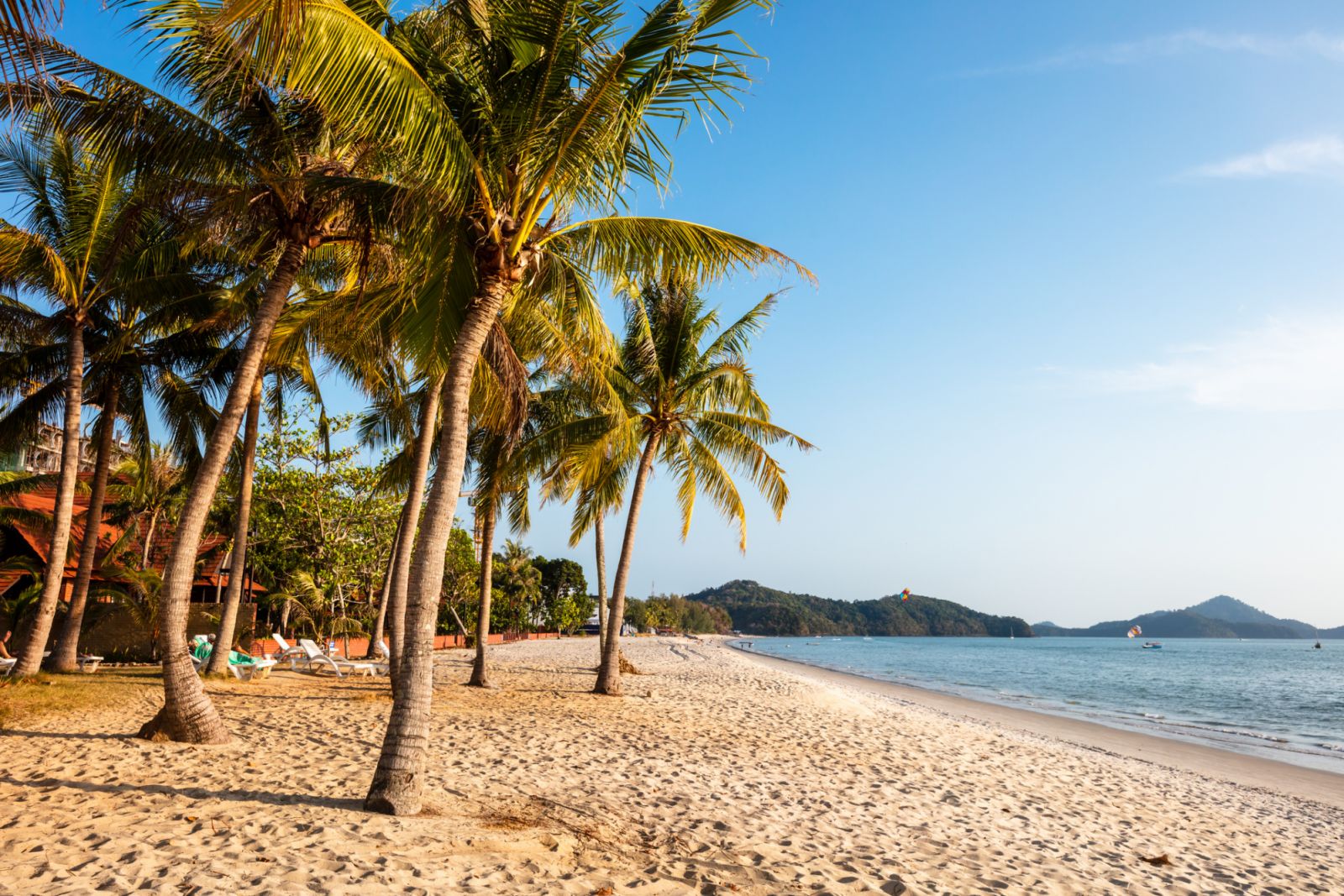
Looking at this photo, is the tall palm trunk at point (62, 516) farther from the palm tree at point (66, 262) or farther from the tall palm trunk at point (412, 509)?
the tall palm trunk at point (412, 509)

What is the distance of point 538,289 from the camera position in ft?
26.9

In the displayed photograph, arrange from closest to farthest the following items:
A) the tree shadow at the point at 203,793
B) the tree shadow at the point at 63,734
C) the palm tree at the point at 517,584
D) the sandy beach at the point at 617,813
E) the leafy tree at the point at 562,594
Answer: the sandy beach at the point at 617,813 < the tree shadow at the point at 203,793 < the tree shadow at the point at 63,734 < the palm tree at the point at 517,584 < the leafy tree at the point at 562,594

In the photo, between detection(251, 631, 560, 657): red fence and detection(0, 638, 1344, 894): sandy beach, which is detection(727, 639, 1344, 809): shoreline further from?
detection(251, 631, 560, 657): red fence

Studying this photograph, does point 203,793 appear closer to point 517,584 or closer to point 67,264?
point 67,264

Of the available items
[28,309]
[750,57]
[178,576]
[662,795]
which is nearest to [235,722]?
[178,576]

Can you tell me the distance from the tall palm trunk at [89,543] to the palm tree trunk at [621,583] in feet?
26.7

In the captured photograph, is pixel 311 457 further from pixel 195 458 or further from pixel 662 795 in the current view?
pixel 662 795

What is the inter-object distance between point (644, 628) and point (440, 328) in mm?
108542

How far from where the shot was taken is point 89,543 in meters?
12.4

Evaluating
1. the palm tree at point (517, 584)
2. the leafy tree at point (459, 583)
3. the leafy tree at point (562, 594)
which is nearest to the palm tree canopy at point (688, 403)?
the leafy tree at point (459, 583)

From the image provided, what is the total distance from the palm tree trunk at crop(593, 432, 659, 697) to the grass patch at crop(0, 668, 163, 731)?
707 cm

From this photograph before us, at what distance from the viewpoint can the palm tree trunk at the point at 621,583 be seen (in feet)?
47.4

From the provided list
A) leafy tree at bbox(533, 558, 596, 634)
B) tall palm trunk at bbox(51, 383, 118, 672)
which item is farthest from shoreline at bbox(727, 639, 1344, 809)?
leafy tree at bbox(533, 558, 596, 634)

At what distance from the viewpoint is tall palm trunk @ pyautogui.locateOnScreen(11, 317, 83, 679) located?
36.2ft
